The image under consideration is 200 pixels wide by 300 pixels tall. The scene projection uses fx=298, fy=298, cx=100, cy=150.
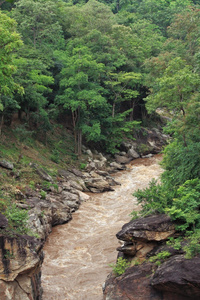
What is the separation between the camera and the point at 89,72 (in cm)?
2761

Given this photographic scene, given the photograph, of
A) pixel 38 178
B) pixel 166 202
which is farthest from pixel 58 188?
pixel 166 202

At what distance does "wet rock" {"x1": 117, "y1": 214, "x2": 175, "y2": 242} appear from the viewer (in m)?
10.2

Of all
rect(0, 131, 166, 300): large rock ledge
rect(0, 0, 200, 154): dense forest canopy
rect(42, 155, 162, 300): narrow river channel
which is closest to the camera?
rect(0, 131, 166, 300): large rock ledge

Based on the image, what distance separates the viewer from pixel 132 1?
6794 cm

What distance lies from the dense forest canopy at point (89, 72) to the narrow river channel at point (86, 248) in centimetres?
627

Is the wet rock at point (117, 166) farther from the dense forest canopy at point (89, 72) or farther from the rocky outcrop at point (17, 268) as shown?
the rocky outcrop at point (17, 268)

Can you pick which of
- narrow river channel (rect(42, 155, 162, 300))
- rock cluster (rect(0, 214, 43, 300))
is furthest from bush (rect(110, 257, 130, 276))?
rock cluster (rect(0, 214, 43, 300))

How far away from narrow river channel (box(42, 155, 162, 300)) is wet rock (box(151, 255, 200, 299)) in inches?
117

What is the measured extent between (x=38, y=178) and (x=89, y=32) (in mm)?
23027

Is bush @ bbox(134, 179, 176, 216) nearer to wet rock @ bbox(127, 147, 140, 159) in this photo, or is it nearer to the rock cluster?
the rock cluster

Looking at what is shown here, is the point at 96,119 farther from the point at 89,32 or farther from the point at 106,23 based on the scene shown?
the point at 106,23

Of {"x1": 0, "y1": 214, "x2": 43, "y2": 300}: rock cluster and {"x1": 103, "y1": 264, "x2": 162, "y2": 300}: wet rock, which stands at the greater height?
{"x1": 0, "y1": 214, "x2": 43, "y2": 300}: rock cluster

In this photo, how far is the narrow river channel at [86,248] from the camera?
11203 millimetres

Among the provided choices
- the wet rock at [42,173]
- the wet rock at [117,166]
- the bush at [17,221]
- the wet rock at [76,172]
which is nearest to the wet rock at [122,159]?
the wet rock at [117,166]
